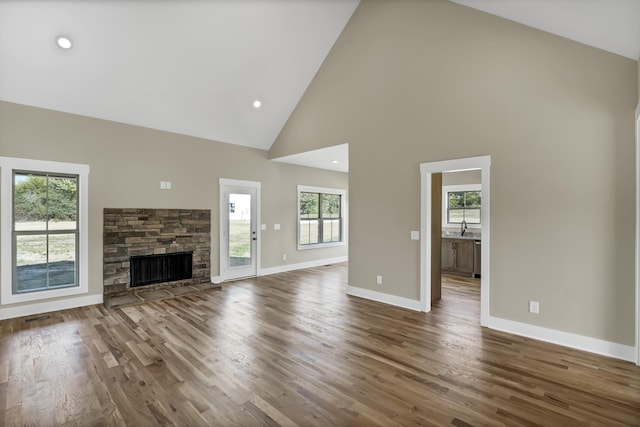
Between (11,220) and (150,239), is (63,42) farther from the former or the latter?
(150,239)

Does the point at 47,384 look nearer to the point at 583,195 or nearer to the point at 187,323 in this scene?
the point at 187,323

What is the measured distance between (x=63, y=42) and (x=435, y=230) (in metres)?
5.62

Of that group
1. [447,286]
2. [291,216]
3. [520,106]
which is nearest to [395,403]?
[520,106]

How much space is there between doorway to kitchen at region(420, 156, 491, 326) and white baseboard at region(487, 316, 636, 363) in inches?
8.3

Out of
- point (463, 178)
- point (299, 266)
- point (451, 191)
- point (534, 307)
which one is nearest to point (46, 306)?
point (299, 266)

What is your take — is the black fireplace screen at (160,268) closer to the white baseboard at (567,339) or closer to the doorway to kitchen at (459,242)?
the doorway to kitchen at (459,242)

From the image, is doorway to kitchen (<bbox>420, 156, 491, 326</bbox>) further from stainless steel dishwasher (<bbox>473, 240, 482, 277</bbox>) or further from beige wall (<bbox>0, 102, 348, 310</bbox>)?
beige wall (<bbox>0, 102, 348, 310</bbox>)

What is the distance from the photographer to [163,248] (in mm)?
5633

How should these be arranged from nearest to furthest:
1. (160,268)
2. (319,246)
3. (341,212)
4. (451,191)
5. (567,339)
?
(567,339) → (160,268) → (451,191) → (319,246) → (341,212)

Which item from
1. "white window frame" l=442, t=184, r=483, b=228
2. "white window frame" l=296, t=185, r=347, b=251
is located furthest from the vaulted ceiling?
"white window frame" l=442, t=184, r=483, b=228

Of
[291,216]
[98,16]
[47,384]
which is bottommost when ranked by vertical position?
[47,384]

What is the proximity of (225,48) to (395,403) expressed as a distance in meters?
5.05

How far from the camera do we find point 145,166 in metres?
5.39

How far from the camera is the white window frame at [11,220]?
13.5 feet
